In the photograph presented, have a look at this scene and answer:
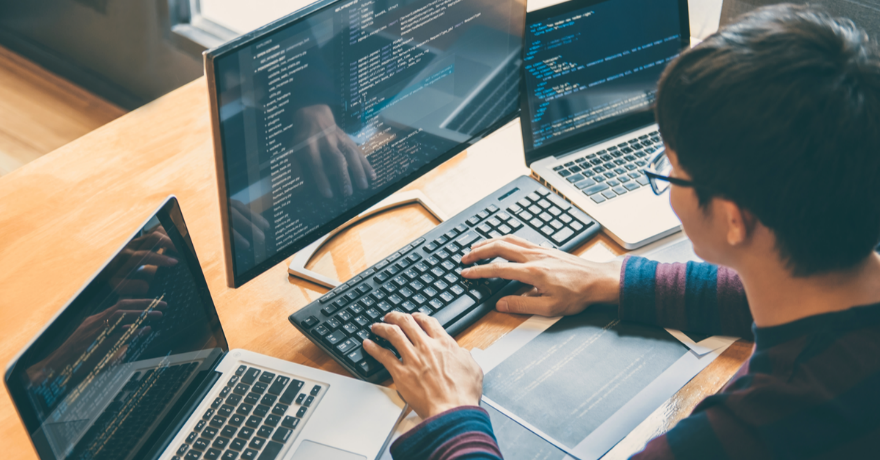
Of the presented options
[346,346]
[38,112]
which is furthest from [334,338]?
[38,112]

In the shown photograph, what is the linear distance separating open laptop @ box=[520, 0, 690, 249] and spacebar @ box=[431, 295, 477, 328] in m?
0.29

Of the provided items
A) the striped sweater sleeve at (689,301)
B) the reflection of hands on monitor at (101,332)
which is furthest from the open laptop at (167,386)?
the striped sweater sleeve at (689,301)

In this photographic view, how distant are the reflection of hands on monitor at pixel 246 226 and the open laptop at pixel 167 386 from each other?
84 millimetres

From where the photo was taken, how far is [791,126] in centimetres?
61

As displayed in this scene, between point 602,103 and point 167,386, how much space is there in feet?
2.84

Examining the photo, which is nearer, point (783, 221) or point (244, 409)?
point (783, 221)

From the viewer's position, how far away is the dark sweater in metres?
0.65

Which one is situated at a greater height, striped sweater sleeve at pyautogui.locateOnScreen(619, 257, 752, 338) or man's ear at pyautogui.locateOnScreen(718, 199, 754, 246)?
man's ear at pyautogui.locateOnScreen(718, 199, 754, 246)

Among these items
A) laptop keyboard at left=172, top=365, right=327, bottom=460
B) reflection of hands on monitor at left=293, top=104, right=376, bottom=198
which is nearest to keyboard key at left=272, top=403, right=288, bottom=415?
laptop keyboard at left=172, top=365, right=327, bottom=460

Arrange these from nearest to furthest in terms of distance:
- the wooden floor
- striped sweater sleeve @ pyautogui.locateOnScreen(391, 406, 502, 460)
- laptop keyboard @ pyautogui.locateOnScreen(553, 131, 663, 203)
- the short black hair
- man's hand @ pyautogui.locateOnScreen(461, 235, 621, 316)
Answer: the short black hair, striped sweater sleeve @ pyautogui.locateOnScreen(391, 406, 502, 460), man's hand @ pyautogui.locateOnScreen(461, 235, 621, 316), laptop keyboard @ pyautogui.locateOnScreen(553, 131, 663, 203), the wooden floor

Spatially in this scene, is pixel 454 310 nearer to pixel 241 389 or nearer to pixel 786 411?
pixel 241 389

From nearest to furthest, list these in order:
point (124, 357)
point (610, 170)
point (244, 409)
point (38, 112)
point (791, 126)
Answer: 1. point (791, 126)
2. point (124, 357)
3. point (244, 409)
4. point (610, 170)
5. point (38, 112)

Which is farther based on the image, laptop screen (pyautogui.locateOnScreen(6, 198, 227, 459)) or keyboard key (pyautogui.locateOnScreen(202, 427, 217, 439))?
keyboard key (pyautogui.locateOnScreen(202, 427, 217, 439))

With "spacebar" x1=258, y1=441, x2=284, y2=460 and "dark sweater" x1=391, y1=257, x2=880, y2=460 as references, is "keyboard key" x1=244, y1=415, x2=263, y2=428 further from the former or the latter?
"dark sweater" x1=391, y1=257, x2=880, y2=460
